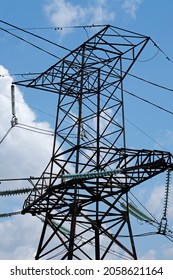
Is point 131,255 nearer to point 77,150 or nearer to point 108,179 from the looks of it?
point 108,179

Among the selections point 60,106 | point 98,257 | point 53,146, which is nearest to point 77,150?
point 53,146

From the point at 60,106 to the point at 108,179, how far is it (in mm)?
5157

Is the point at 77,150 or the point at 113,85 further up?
the point at 113,85

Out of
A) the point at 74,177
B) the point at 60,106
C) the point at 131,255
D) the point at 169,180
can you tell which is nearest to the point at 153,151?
the point at 169,180

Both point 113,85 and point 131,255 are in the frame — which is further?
point 113,85

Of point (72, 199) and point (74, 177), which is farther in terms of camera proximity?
point (72, 199)

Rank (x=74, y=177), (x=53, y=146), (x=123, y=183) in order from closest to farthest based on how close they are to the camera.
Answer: (x=74, y=177) → (x=123, y=183) → (x=53, y=146)

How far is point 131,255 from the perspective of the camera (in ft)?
73.5

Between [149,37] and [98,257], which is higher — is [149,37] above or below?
above

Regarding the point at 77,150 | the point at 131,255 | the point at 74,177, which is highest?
the point at 77,150

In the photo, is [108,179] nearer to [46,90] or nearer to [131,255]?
[131,255]

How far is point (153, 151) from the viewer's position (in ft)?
70.0

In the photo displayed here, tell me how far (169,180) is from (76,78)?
7.57 metres

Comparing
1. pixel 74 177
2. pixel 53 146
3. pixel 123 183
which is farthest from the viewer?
pixel 53 146
